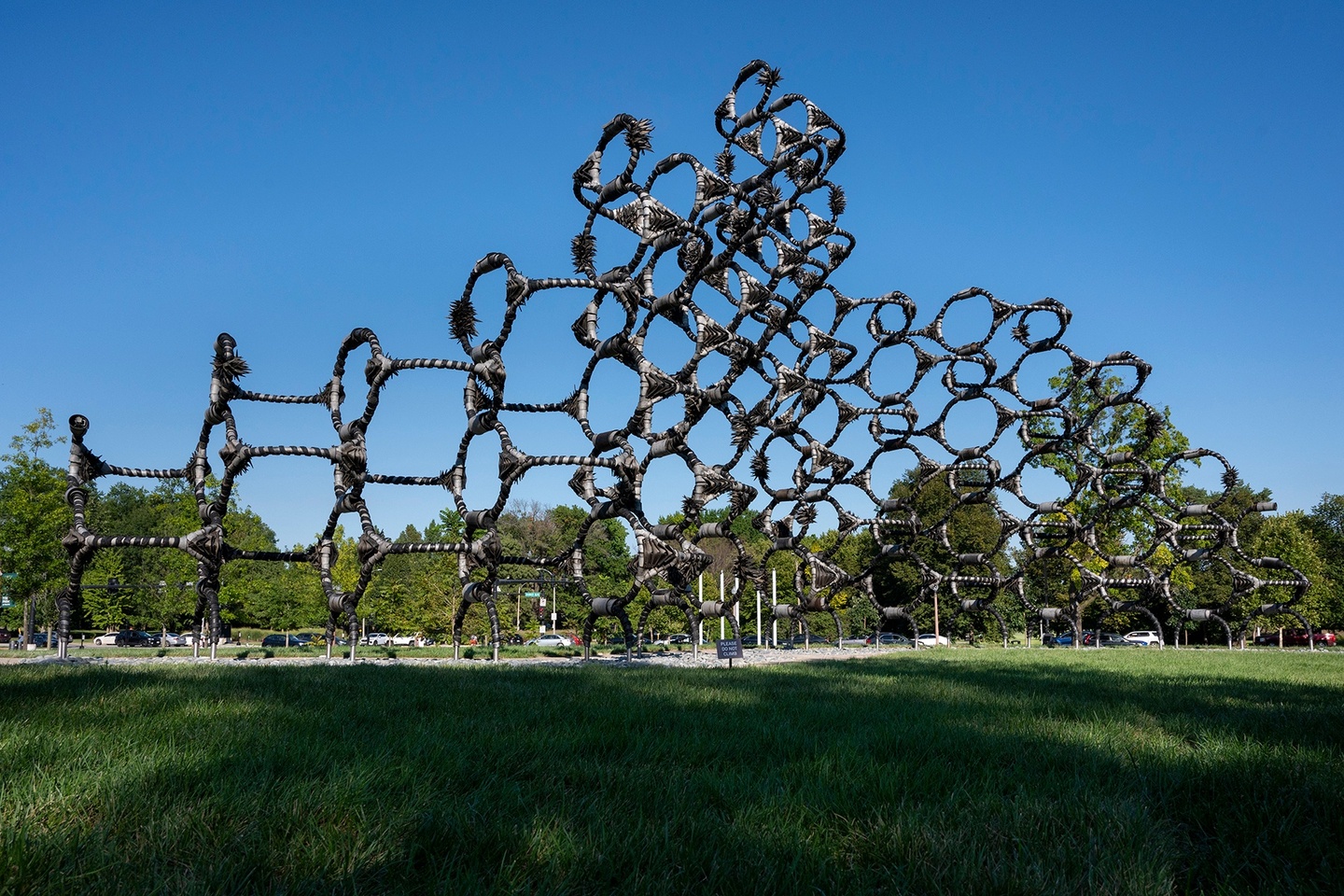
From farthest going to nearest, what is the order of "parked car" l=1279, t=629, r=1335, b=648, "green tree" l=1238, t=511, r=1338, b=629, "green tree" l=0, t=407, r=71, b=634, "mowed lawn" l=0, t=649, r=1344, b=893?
"green tree" l=1238, t=511, r=1338, b=629
"parked car" l=1279, t=629, r=1335, b=648
"green tree" l=0, t=407, r=71, b=634
"mowed lawn" l=0, t=649, r=1344, b=893

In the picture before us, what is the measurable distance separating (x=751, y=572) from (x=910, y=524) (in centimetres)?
1142

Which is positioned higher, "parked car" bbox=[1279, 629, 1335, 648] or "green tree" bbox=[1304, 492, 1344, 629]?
"green tree" bbox=[1304, 492, 1344, 629]

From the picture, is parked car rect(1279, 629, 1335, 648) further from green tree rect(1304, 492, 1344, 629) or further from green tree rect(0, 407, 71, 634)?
green tree rect(0, 407, 71, 634)

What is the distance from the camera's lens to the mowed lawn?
264 cm

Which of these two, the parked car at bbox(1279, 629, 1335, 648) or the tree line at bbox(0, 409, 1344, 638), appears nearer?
the tree line at bbox(0, 409, 1344, 638)

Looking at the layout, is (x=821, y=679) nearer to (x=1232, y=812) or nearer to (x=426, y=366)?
(x=1232, y=812)

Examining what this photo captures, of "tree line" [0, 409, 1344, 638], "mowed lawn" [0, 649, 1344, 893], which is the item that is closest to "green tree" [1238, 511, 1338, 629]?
"tree line" [0, 409, 1344, 638]

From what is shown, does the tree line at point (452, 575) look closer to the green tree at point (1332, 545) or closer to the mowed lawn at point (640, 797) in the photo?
the green tree at point (1332, 545)

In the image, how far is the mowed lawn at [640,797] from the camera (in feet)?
8.67

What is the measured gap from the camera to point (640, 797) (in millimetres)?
3562

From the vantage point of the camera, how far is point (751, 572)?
18.7m

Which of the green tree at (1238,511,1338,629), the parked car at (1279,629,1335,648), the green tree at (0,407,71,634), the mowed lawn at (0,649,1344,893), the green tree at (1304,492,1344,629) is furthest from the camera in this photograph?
the green tree at (1304,492,1344,629)

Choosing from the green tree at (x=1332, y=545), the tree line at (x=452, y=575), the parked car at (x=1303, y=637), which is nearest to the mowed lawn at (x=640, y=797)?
the tree line at (x=452, y=575)

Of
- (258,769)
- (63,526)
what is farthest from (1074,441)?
(63,526)
